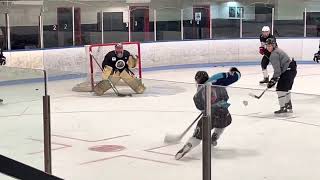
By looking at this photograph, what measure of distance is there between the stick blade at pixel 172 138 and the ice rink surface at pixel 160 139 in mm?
54

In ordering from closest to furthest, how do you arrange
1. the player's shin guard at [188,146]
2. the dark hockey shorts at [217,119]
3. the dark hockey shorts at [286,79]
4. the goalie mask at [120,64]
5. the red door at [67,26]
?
1. the dark hockey shorts at [217,119]
2. the player's shin guard at [188,146]
3. the dark hockey shorts at [286,79]
4. the goalie mask at [120,64]
5. the red door at [67,26]

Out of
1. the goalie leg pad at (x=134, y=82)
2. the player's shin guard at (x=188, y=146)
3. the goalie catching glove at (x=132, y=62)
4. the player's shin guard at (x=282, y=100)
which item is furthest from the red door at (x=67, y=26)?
the player's shin guard at (x=282, y=100)

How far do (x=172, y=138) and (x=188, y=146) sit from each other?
1.08 m

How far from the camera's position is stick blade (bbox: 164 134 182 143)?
429cm

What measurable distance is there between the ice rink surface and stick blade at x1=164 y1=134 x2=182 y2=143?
5 cm

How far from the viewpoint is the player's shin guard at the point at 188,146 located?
291cm

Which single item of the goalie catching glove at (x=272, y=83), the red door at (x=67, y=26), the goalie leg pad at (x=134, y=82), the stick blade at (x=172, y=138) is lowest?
the stick blade at (x=172, y=138)

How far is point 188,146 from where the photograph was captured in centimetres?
334

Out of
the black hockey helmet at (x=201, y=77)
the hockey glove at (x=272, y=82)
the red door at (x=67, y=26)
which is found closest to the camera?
the black hockey helmet at (x=201, y=77)

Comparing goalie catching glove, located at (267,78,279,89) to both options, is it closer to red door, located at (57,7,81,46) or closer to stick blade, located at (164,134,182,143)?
stick blade, located at (164,134,182,143)

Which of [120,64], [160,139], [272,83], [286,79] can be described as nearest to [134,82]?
[160,139]

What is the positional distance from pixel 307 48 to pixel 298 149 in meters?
10.5

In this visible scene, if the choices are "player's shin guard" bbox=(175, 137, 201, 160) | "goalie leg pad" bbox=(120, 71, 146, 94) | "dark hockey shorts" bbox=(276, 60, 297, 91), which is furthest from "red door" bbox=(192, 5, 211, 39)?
"player's shin guard" bbox=(175, 137, 201, 160)

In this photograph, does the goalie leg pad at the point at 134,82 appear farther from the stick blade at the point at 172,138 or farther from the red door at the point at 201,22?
the red door at the point at 201,22
